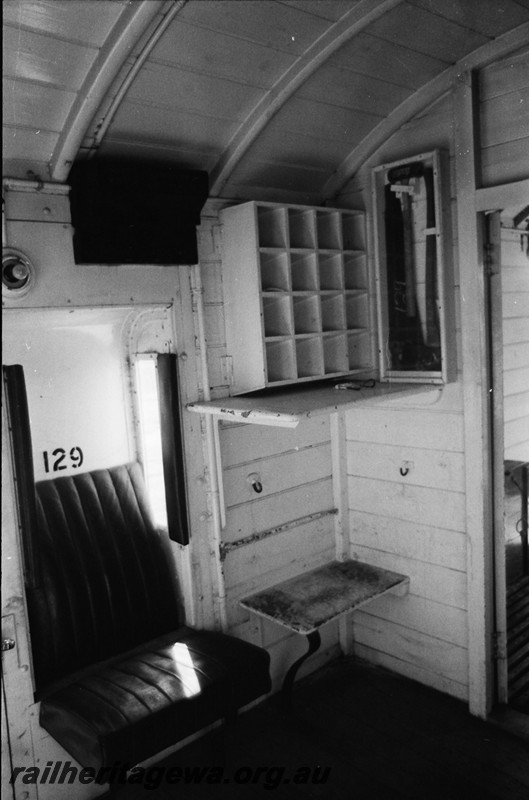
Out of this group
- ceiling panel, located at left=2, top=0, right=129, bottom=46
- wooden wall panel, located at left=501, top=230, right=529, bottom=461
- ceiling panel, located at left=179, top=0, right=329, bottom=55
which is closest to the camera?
ceiling panel, located at left=2, top=0, right=129, bottom=46

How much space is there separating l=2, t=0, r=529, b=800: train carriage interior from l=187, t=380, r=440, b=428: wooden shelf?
23 millimetres

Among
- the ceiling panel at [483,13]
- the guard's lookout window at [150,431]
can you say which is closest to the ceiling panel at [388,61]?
the ceiling panel at [483,13]

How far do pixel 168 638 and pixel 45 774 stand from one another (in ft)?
2.77

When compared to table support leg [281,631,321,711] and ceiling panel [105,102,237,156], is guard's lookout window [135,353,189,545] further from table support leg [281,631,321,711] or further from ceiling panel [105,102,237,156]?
ceiling panel [105,102,237,156]

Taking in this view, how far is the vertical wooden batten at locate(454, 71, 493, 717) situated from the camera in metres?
3.48

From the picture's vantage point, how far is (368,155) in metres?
3.96

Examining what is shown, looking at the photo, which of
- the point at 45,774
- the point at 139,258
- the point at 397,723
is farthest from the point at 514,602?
the point at 139,258

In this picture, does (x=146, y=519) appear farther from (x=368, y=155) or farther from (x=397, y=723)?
(x=368, y=155)

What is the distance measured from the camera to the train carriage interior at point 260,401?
112 inches

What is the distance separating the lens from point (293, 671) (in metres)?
3.75

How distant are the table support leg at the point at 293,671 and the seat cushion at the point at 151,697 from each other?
47 centimetres

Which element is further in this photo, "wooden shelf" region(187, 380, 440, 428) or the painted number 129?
the painted number 129

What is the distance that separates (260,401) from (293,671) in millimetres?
1596

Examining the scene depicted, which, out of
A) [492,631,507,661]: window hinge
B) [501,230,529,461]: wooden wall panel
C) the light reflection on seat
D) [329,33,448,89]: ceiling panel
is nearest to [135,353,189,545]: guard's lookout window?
the light reflection on seat
